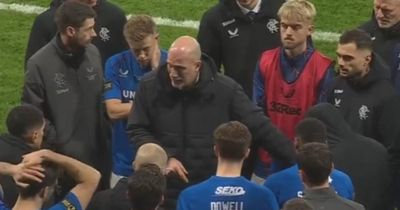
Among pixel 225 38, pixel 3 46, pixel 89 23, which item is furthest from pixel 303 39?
pixel 3 46

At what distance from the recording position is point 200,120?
6.75m

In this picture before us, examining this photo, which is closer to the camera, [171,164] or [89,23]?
[171,164]

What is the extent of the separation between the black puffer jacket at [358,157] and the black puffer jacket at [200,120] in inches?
15.6

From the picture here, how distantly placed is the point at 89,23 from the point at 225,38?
130 cm

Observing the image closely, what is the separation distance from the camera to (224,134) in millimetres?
5789

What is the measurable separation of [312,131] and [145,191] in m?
1.27

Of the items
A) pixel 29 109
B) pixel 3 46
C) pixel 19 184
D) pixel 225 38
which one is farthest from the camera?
pixel 3 46

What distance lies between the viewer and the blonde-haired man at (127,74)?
24.3ft

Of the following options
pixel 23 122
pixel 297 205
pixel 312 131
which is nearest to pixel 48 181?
pixel 23 122

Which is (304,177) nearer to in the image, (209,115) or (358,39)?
(209,115)

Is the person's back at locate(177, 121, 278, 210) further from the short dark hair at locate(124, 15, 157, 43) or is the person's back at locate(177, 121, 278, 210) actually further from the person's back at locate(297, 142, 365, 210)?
the short dark hair at locate(124, 15, 157, 43)

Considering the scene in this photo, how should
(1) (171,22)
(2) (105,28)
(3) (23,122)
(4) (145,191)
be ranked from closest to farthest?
(4) (145,191) → (3) (23,122) → (2) (105,28) → (1) (171,22)

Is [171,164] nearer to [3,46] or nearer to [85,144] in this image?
[85,144]

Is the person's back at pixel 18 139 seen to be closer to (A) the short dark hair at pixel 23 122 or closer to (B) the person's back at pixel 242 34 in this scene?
(A) the short dark hair at pixel 23 122
